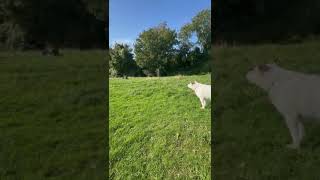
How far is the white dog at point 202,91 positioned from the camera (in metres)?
2.29

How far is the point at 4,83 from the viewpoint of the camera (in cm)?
250

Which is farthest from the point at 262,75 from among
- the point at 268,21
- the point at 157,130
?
the point at 157,130

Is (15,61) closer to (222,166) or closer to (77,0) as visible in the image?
(77,0)

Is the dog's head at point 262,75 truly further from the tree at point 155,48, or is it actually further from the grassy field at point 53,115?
the grassy field at point 53,115

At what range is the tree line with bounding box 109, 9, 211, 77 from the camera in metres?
2.30

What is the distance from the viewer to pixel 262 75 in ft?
7.24

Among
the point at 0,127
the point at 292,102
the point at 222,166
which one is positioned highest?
the point at 292,102

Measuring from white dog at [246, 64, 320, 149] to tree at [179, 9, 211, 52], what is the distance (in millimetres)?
290

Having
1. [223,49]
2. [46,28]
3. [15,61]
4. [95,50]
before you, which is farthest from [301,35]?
[15,61]

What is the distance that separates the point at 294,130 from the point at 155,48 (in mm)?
795

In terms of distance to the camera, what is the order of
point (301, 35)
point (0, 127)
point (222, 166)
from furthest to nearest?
point (301, 35), point (0, 127), point (222, 166)

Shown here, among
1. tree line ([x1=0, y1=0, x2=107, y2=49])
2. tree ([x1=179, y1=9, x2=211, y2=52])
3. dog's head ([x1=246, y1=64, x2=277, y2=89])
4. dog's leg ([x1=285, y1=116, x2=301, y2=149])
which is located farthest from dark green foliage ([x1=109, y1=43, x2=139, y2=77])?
dog's leg ([x1=285, y1=116, x2=301, y2=149])

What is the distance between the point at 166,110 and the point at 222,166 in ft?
1.30

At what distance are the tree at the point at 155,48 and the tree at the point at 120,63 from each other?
0.04m
